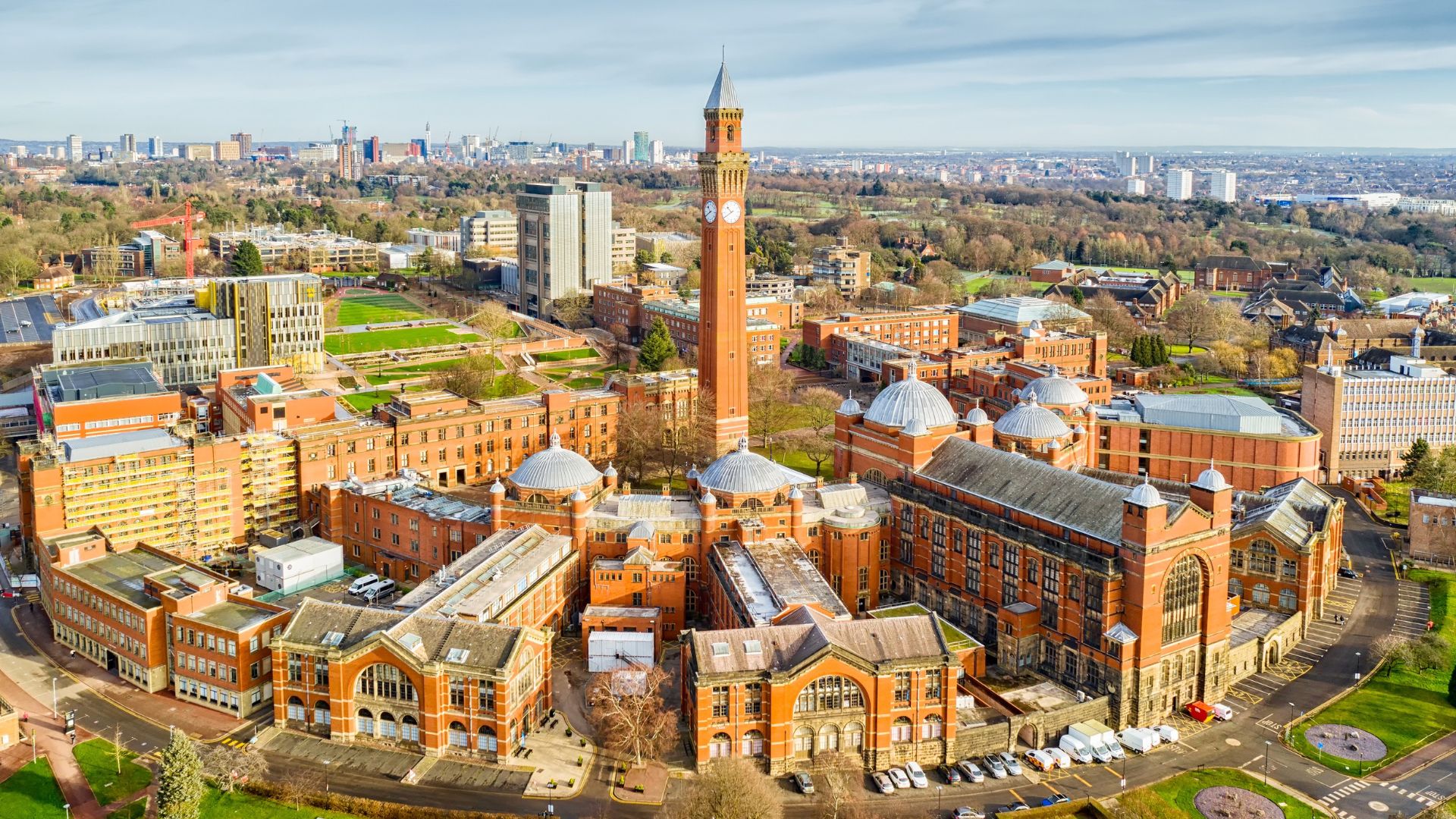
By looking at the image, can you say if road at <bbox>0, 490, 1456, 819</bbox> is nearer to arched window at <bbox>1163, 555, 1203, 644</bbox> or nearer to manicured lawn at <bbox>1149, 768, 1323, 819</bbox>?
manicured lawn at <bbox>1149, 768, 1323, 819</bbox>

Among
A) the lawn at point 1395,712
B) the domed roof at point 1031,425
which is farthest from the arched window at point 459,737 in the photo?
the domed roof at point 1031,425

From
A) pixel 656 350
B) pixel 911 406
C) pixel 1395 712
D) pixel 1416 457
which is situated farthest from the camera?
pixel 656 350

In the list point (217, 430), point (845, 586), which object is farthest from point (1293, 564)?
point (217, 430)

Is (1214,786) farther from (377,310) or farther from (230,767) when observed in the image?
(377,310)

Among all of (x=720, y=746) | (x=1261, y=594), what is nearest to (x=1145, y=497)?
(x=1261, y=594)

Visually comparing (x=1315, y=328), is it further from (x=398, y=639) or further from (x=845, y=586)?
(x=398, y=639)

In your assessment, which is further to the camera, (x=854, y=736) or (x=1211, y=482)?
(x=1211, y=482)

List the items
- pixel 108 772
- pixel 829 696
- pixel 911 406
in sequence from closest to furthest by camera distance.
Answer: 1. pixel 108 772
2. pixel 829 696
3. pixel 911 406
